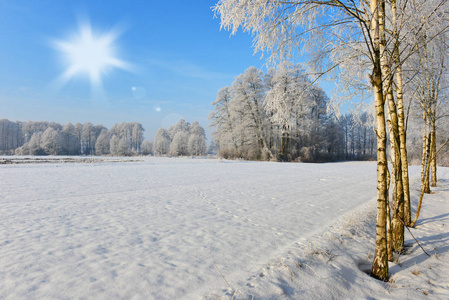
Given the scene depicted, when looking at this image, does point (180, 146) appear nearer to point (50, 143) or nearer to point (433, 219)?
point (50, 143)

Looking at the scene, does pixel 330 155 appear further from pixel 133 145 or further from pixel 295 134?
pixel 133 145

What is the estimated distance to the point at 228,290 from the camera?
248cm

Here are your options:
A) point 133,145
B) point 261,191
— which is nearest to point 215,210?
point 261,191

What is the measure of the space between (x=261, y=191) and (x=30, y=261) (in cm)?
678

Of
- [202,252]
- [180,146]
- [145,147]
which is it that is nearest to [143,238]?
[202,252]

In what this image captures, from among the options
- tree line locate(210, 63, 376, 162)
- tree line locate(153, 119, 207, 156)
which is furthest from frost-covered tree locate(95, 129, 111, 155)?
tree line locate(210, 63, 376, 162)

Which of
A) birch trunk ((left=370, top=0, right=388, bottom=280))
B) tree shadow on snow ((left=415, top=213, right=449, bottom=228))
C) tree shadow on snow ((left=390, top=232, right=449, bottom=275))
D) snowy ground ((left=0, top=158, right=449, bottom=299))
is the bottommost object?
tree shadow on snow ((left=390, top=232, right=449, bottom=275))

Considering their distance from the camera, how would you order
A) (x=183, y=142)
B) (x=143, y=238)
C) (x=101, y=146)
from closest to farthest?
(x=143, y=238), (x=183, y=142), (x=101, y=146)

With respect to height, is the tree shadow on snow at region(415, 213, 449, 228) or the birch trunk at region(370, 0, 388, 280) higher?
the birch trunk at region(370, 0, 388, 280)

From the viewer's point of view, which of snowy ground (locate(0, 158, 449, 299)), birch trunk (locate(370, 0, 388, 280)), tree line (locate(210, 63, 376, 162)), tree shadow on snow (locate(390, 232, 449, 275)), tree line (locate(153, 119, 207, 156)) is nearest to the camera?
snowy ground (locate(0, 158, 449, 299))

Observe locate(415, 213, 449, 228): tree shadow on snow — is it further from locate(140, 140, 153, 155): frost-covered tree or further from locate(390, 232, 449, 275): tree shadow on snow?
locate(140, 140, 153, 155): frost-covered tree

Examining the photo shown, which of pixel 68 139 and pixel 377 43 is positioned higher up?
pixel 68 139

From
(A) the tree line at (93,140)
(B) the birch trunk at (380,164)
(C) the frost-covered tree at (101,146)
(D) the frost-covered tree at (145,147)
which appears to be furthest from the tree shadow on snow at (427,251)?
(D) the frost-covered tree at (145,147)

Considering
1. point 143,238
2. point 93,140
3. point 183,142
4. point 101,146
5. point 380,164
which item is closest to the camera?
point 380,164
